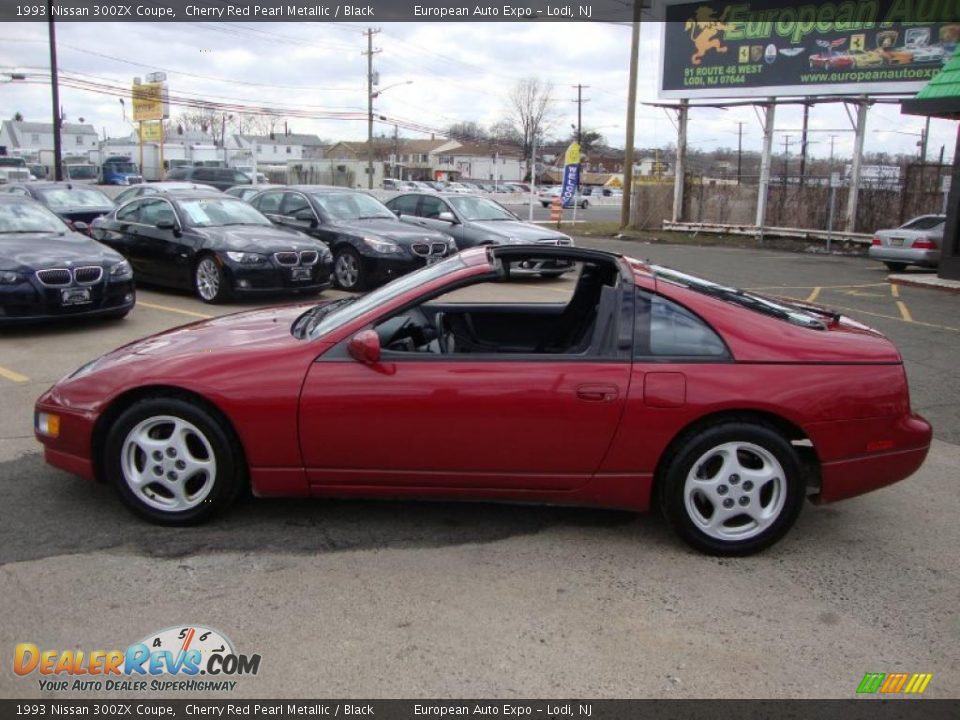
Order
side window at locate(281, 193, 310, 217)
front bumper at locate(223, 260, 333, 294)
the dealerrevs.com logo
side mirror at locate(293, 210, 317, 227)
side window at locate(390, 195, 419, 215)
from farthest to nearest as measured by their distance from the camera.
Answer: side window at locate(390, 195, 419, 215) → side window at locate(281, 193, 310, 217) → side mirror at locate(293, 210, 317, 227) → front bumper at locate(223, 260, 333, 294) → the dealerrevs.com logo

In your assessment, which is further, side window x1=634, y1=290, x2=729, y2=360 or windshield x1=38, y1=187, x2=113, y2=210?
windshield x1=38, y1=187, x2=113, y2=210

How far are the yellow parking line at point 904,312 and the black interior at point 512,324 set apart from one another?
8254 mm

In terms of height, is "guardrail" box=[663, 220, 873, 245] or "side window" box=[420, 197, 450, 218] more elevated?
"side window" box=[420, 197, 450, 218]

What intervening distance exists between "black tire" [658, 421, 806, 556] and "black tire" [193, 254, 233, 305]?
8.16 meters

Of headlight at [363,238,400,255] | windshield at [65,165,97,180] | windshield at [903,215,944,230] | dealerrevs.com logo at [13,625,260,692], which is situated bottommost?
dealerrevs.com logo at [13,625,260,692]

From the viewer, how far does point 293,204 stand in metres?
13.7

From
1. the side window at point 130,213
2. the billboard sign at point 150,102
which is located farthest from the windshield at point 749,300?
the billboard sign at point 150,102

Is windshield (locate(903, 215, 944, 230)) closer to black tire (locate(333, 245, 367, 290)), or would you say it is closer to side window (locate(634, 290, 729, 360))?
black tire (locate(333, 245, 367, 290))

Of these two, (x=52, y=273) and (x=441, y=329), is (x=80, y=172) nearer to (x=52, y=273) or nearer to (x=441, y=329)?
(x=52, y=273)

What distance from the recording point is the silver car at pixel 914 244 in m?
17.1

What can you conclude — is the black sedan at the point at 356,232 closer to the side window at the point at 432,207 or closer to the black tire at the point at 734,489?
the side window at the point at 432,207

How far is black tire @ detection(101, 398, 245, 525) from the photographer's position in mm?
3932

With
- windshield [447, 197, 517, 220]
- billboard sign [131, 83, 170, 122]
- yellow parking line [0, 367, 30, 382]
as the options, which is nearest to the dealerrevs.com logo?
yellow parking line [0, 367, 30, 382]
